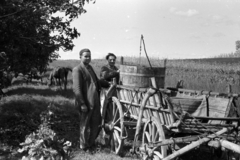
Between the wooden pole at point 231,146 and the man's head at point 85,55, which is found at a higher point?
the man's head at point 85,55

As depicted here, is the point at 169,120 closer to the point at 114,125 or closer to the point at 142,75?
the point at 142,75

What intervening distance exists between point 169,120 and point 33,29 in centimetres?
452

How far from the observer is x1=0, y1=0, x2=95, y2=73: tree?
270 inches

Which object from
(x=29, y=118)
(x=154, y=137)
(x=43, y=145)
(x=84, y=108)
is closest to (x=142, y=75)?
(x=84, y=108)

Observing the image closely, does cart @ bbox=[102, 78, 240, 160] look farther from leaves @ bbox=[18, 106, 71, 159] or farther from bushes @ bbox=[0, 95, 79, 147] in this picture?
bushes @ bbox=[0, 95, 79, 147]

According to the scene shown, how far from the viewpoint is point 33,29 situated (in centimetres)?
737

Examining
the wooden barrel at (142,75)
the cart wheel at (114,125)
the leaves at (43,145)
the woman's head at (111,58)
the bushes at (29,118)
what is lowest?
the bushes at (29,118)

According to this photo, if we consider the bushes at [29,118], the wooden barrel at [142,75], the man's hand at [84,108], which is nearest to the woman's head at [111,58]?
the wooden barrel at [142,75]

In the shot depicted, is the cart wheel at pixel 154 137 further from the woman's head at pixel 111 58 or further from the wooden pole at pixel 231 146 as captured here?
the woman's head at pixel 111 58

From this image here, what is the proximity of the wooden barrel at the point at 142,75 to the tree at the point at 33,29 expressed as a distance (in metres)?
2.79

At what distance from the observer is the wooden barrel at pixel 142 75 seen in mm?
5680

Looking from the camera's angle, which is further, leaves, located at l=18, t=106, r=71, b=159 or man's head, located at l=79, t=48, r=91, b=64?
man's head, located at l=79, t=48, r=91, b=64

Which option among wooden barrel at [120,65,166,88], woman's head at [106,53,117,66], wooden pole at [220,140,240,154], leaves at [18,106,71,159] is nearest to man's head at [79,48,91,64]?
wooden barrel at [120,65,166,88]

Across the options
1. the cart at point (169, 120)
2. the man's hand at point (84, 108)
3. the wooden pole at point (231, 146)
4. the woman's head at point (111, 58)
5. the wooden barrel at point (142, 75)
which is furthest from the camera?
the woman's head at point (111, 58)
